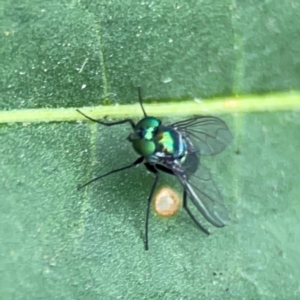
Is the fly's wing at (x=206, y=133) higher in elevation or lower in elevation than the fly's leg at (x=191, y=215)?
higher

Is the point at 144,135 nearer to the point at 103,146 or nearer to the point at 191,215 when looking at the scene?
the point at 103,146

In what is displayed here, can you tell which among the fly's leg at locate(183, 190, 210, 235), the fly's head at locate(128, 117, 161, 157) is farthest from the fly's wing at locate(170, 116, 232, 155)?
the fly's leg at locate(183, 190, 210, 235)

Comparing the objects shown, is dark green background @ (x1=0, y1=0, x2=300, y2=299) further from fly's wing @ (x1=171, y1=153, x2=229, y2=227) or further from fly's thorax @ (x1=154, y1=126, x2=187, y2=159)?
fly's thorax @ (x1=154, y1=126, x2=187, y2=159)

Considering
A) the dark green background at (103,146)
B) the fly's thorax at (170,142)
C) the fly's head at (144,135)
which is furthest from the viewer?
the fly's thorax at (170,142)

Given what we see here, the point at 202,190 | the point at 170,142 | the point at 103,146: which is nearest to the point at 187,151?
the point at 170,142

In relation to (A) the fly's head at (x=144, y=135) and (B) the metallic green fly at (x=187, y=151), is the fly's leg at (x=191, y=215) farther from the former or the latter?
(A) the fly's head at (x=144, y=135)

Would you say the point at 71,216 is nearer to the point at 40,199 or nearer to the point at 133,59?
the point at 40,199

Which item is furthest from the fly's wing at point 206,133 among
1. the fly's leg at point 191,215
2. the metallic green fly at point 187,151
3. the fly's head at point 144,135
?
the fly's leg at point 191,215
